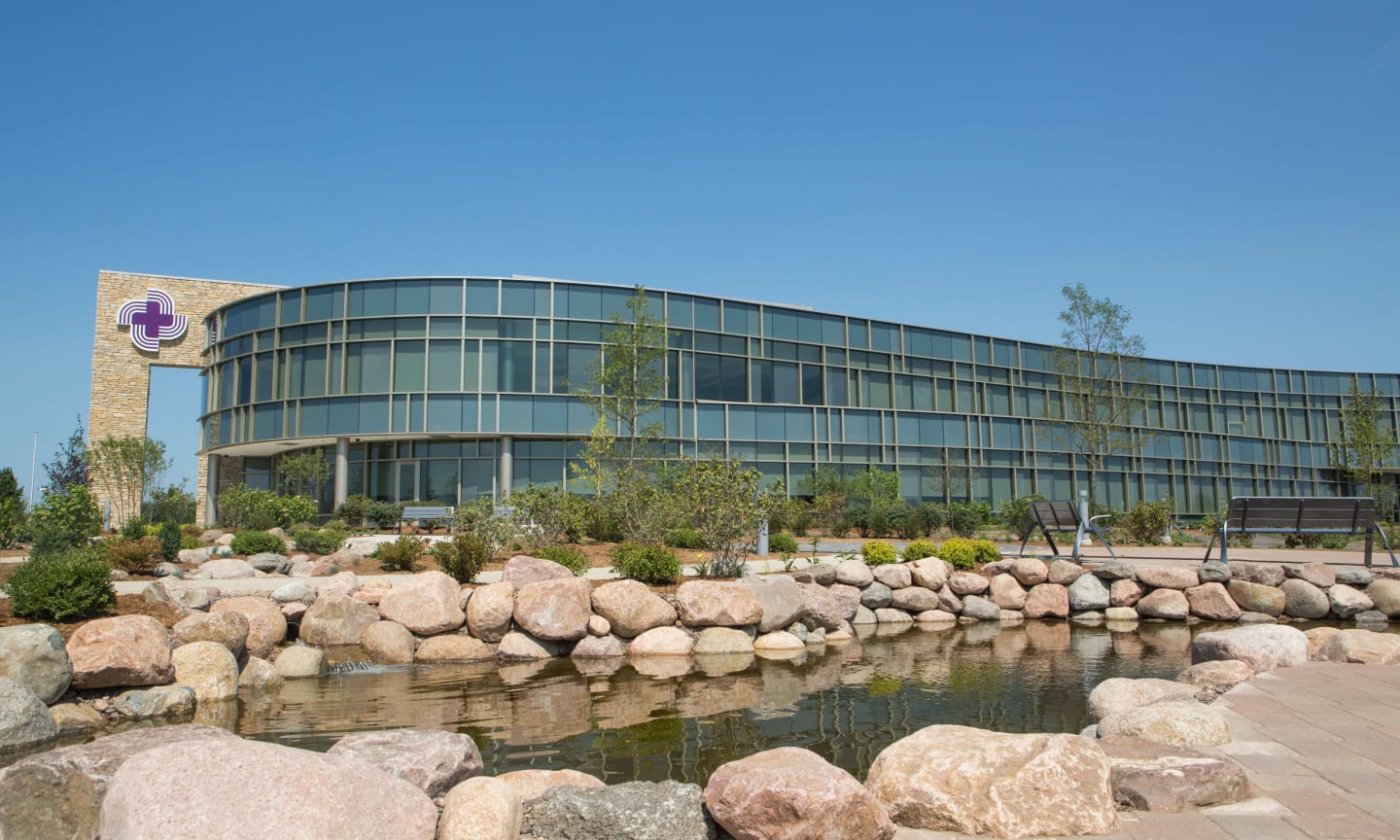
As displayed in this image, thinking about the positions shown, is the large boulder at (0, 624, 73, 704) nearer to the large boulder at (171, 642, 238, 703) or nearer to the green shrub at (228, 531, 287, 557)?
the large boulder at (171, 642, 238, 703)

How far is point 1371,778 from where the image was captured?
5148 millimetres

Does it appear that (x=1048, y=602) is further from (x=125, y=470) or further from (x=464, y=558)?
(x=125, y=470)

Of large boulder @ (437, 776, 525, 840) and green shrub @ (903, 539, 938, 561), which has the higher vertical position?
green shrub @ (903, 539, 938, 561)

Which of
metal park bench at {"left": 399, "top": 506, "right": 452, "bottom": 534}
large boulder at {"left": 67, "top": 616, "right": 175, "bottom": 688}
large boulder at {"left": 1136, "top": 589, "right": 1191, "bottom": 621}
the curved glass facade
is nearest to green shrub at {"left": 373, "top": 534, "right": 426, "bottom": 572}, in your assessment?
large boulder at {"left": 67, "top": 616, "right": 175, "bottom": 688}

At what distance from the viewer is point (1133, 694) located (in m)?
7.76

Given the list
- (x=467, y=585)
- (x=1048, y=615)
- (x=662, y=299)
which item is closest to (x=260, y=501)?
(x=662, y=299)

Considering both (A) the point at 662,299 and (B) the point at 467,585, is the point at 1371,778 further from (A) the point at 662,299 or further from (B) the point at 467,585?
(A) the point at 662,299

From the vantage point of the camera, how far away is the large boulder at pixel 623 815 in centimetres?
536

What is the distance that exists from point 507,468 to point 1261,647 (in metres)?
32.2

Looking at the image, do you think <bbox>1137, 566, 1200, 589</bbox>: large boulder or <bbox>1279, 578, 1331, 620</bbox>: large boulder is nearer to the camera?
<bbox>1279, 578, 1331, 620</bbox>: large boulder

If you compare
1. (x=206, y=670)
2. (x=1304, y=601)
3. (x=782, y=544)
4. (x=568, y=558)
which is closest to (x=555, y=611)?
(x=568, y=558)

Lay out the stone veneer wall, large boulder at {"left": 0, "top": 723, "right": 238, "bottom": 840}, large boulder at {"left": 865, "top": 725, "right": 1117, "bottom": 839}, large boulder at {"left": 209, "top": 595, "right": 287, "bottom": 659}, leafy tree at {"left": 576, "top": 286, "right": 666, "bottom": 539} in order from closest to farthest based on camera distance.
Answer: large boulder at {"left": 865, "top": 725, "right": 1117, "bottom": 839}, large boulder at {"left": 0, "top": 723, "right": 238, "bottom": 840}, large boulder at {"left": 209, "top": 595, "right": 287, "bottom": 659}, leafy tree at {"left": 576, "top": 286, "right": 666, "bottom": 539}, the stone veneer wall

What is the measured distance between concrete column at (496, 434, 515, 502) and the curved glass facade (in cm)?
22

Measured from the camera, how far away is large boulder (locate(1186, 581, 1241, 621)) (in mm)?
16219
